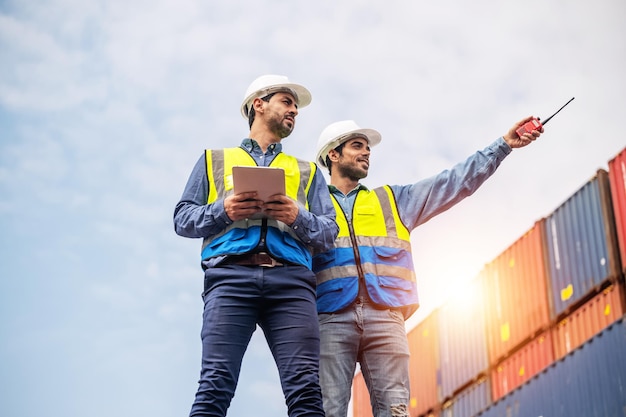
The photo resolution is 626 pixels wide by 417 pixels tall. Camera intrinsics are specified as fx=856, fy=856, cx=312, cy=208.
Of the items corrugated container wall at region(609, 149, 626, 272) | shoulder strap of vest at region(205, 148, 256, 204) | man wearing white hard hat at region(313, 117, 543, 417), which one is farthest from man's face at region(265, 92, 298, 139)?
corrugated container wall at region(609, 149, 626, 272)

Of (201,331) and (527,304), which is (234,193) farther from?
(527,304)

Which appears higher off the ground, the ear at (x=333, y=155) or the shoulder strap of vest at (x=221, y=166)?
the ear at (x=333, y=155)

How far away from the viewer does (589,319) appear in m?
15.8

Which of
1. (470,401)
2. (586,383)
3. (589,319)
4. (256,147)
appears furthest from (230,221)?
(470,401)

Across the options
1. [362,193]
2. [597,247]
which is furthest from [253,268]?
[597,247]

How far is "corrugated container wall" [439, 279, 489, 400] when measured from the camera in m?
19.7

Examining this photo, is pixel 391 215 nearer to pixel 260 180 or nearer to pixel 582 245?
pixel 260 180

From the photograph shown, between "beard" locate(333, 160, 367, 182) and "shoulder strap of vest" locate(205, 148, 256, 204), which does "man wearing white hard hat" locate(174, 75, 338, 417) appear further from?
"beard" locate(333, 160, 367, 182)

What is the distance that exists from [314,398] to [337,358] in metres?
0.90

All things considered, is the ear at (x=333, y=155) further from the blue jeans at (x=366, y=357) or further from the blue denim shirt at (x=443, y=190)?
the blue jeans at (x=366, y=357)

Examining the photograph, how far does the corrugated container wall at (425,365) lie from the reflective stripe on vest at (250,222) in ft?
54.5

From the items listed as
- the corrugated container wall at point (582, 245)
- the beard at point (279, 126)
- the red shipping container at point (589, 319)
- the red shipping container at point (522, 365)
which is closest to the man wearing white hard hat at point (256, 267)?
the beard at point (279, 126)

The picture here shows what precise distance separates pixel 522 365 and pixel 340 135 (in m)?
13.5

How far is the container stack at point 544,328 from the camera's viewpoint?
43.0 ft
